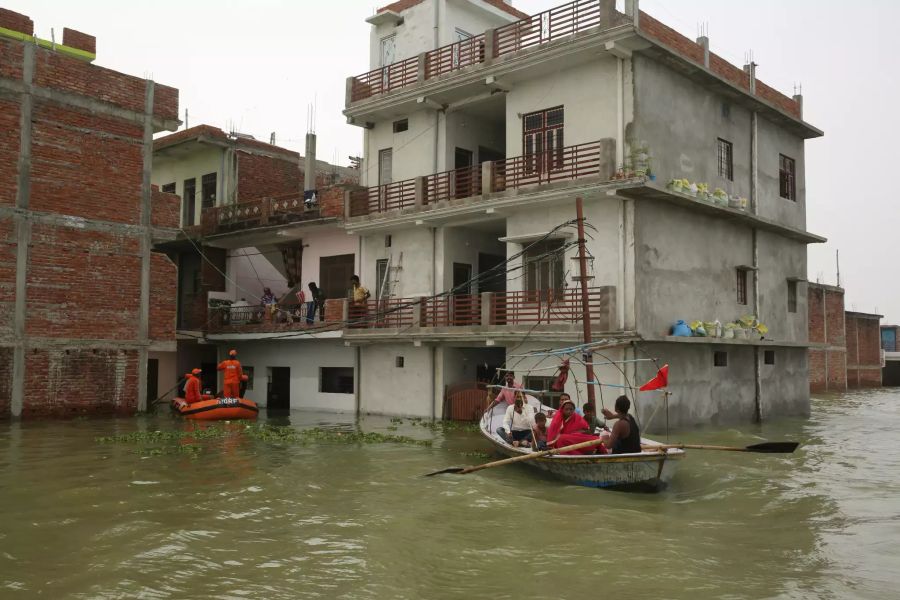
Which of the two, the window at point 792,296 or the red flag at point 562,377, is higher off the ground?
the window at point 792,296

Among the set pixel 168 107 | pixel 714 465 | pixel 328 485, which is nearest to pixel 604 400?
pixel 714 465

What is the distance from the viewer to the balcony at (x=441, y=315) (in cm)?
2102

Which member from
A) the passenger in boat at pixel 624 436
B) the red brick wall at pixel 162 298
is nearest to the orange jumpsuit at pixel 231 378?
the red brick wall at pixel 162 298

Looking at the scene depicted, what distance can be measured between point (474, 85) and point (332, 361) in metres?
11.0

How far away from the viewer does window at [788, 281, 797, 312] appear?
2800cm

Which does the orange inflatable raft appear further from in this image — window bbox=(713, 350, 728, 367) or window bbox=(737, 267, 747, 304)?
window bbox=(737, 267, 747, 304)

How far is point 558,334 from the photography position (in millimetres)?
20781

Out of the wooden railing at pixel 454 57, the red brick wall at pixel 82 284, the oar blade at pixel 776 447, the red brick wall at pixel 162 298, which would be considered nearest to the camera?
the oar blade at pixel 776 447

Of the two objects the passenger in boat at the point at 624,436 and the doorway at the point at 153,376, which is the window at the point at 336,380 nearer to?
the doorway at the point at 153,376

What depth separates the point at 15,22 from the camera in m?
23.6

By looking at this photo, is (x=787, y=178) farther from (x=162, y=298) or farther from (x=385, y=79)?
(x=162, y=298)

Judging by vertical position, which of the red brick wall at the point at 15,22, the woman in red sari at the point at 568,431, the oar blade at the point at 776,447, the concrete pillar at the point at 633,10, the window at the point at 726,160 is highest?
the red brick wall at the point at 15,22

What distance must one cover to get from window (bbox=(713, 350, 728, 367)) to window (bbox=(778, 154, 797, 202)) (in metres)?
7.16

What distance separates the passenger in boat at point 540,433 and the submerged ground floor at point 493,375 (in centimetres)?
472
